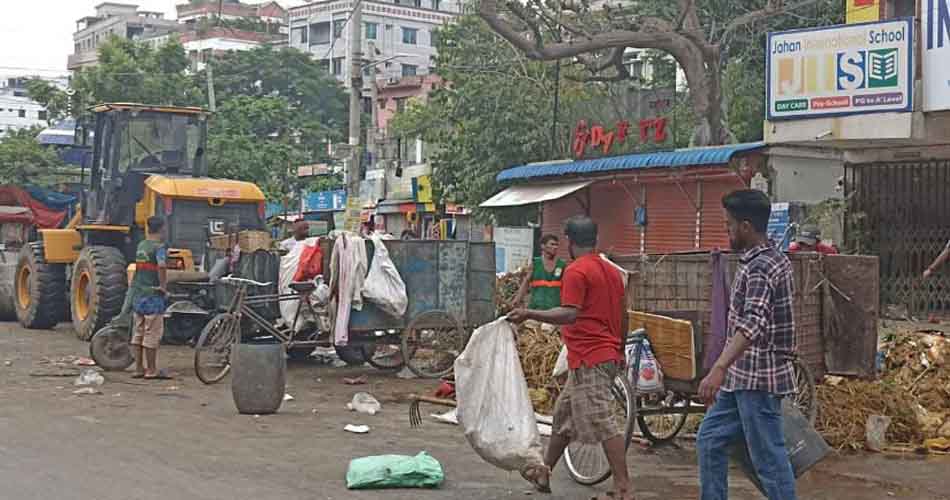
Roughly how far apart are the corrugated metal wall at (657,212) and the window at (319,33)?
184ft

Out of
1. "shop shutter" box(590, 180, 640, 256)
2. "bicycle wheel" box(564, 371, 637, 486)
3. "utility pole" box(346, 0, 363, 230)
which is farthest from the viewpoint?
"utility pole" box(346, 0, 363, 230)

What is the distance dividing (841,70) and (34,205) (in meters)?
15.4

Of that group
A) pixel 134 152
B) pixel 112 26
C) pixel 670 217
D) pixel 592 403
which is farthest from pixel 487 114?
pixel 112 26

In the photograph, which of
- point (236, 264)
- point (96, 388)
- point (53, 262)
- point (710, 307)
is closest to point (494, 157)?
point (53, 262)

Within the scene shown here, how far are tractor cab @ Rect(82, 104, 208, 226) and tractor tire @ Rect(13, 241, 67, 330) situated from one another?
121 cm

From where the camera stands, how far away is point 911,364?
10.9 metres

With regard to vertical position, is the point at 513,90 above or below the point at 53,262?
above

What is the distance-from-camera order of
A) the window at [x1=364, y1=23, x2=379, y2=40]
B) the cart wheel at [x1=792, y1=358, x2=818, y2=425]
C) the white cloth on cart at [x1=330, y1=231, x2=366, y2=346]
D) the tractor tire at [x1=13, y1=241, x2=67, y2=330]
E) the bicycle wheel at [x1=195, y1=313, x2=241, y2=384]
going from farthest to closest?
the window at [x1=364, y1=23, x2=379, y2=40]
the tractor tire at [x1=13, y1=241, x2=67, y2=330]
the white cloth on cart at [x1=330, y1=231, x2=366, y2=346]
the bicycle wheel at [x1=195, y1=313, x2=241, y2=384]
the cart wheel at [x1=792, y1=358, x2=818, y2=425]

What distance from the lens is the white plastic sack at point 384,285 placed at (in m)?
13.3

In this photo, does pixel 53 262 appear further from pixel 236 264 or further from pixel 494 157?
pixel 494 157

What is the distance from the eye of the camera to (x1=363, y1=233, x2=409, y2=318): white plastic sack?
43.7 ft

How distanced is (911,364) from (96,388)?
322 inches

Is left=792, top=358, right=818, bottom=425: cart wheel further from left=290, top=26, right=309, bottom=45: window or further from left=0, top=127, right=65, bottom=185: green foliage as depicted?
left=290, top=26, right=309, bottom=45: window

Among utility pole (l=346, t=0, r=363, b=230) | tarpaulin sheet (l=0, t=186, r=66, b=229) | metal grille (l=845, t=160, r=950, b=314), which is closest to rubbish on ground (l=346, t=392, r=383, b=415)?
metal grille (l=845, t=160, r=950, b=314)
